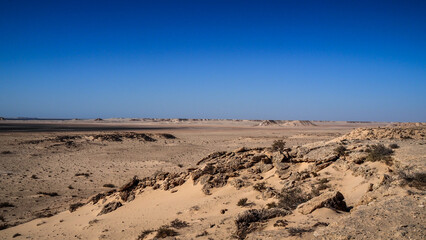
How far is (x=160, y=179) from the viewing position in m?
12.4

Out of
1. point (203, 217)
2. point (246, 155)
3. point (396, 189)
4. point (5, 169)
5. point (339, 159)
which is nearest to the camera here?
point (396, 189)

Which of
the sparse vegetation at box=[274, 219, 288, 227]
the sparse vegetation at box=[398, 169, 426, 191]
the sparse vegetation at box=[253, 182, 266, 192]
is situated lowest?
the sparse vegetation at box=[253, 182, 266, 192]

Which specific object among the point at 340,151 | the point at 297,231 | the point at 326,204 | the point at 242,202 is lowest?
the point at 242,202

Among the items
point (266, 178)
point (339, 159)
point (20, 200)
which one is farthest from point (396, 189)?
point (20, 200)

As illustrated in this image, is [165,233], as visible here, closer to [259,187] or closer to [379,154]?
[259,187]

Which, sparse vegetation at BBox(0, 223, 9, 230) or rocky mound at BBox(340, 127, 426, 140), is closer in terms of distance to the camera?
sparse vegetation at BBox(0, 223, 9, 230)

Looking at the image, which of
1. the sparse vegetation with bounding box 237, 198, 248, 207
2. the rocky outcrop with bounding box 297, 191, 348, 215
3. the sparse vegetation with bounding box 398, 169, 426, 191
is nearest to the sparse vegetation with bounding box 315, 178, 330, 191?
the rocky outcrop with bounding box 297, 191, 348, 215

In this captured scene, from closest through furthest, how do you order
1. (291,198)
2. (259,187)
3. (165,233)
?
(165,233) → (291,198) → (259,187)

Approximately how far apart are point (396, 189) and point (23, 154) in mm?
27426

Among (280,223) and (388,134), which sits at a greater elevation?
(388,134)

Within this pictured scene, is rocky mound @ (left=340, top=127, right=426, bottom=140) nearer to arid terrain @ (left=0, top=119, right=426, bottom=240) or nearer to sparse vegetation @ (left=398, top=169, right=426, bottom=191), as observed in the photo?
arid terrain @ (left=0, top=119, right=426, bottom=240)

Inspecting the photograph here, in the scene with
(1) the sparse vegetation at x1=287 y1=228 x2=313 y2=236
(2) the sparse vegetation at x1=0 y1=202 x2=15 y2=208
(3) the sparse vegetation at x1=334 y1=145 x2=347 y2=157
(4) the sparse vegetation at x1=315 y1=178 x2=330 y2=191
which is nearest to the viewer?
(1) the sparse vegetation at x1=287 y1=228 x2=313 y2=236

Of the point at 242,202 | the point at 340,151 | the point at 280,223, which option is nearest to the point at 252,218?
the point at 280,223

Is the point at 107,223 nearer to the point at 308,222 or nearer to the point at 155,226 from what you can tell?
the point at 155,226
